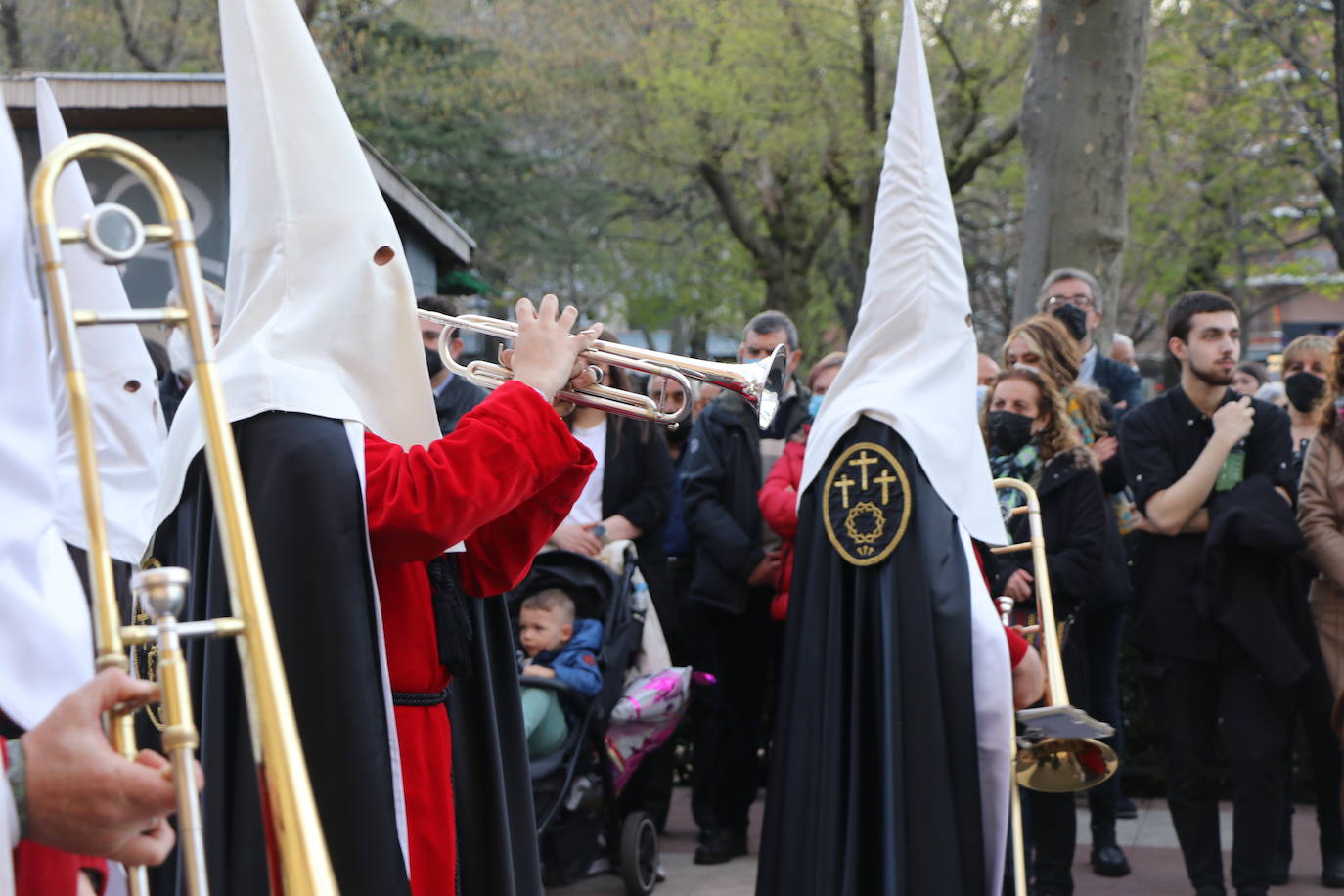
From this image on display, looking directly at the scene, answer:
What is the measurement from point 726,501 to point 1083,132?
4.31 m

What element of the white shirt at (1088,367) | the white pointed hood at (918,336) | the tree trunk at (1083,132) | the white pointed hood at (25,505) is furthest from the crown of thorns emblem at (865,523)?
the tree trunk at (1083,132)

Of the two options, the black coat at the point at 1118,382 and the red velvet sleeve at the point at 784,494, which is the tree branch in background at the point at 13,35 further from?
the red velvet sleeve at the point at 784,494

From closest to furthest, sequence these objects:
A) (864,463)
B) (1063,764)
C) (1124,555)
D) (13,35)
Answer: (864,463)
(1063,764)
(1124,555)
(13,35)

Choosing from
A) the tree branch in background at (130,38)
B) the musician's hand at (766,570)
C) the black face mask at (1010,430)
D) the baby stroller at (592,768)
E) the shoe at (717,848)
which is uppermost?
the tree branch in background at (130,38)

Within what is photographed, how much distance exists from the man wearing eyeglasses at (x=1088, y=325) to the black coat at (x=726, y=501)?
1.21m

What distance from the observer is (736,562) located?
6742 millimetres

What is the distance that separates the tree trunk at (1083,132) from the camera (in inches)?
384

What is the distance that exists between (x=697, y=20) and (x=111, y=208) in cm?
2251

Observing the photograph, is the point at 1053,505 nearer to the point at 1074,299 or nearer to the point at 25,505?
the point at 1074,299

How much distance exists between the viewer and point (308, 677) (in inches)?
119

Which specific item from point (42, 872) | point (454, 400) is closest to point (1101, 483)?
point (454, 400)

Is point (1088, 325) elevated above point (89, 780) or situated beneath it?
elevated above

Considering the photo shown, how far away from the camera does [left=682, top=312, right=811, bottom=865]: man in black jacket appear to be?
6.81 metres

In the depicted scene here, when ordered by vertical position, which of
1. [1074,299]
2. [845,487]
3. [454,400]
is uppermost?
[1074,299]
